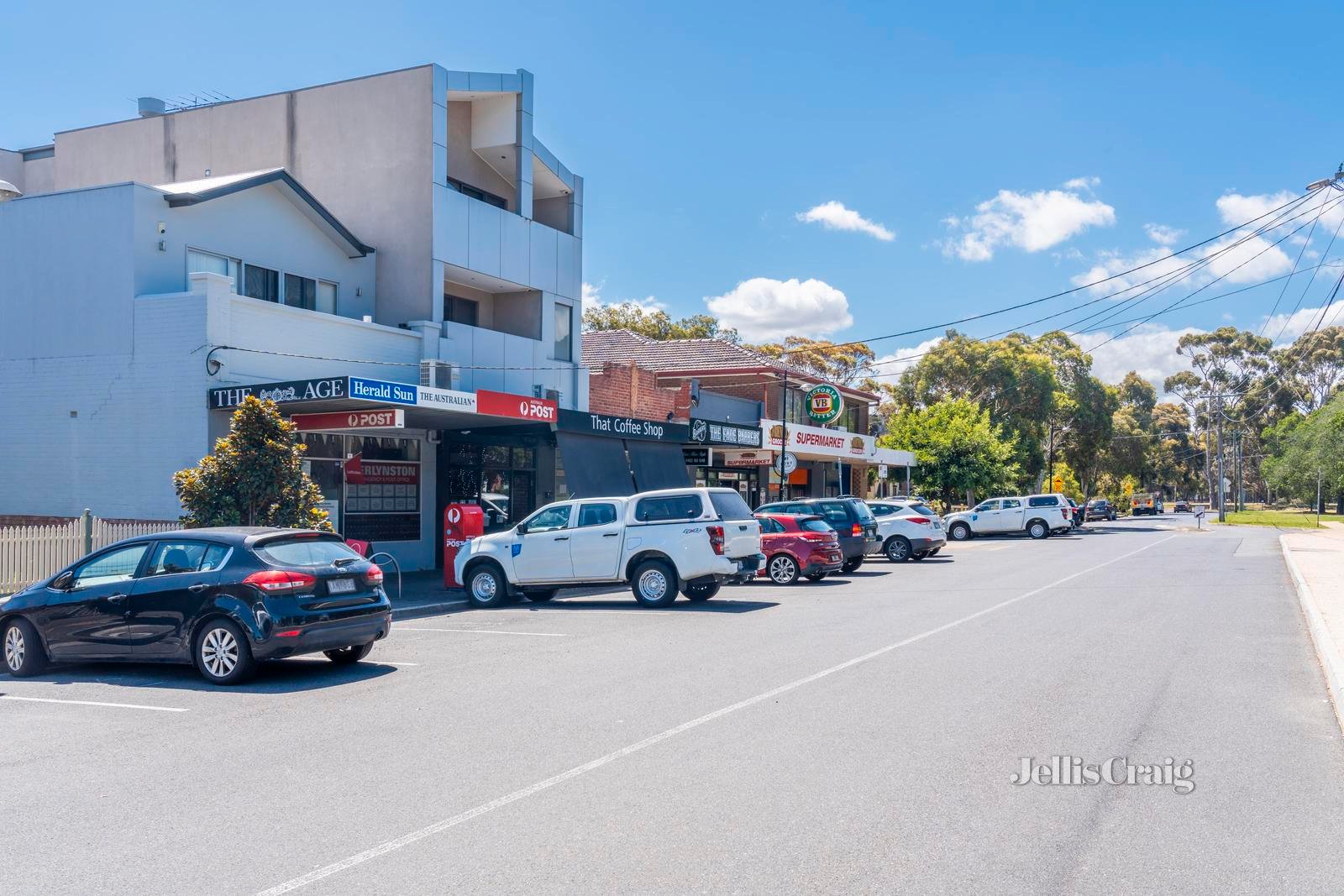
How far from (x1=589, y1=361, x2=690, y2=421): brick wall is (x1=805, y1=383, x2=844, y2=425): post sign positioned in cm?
679

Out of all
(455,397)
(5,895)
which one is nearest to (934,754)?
(5,895)

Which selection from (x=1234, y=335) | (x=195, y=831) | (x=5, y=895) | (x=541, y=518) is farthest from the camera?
(x=1234, y=335)

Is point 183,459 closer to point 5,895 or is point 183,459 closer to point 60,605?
point 60,605

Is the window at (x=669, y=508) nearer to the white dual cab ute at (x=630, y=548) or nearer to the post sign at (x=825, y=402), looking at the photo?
the white dual cab ute at (x=630, y=548)

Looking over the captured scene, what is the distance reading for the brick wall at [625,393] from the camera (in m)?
32.1

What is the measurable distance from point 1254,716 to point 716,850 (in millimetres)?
5592

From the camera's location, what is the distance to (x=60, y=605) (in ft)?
36.4

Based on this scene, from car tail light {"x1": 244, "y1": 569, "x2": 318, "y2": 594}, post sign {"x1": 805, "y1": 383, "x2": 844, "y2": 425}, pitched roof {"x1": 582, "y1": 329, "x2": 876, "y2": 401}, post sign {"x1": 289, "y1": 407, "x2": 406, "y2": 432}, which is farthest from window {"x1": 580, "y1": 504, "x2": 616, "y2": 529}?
post sign {"x1": 805, "y1": 383, "x2": 844, "y2": 425}

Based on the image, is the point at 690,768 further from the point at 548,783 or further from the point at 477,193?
the point at 477,193

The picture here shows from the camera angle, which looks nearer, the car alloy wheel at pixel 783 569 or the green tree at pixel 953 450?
the car alloy wheel at pixel 783 569

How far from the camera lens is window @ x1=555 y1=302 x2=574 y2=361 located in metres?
27.5

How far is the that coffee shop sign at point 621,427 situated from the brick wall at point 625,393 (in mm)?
4855

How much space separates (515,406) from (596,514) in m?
4.31

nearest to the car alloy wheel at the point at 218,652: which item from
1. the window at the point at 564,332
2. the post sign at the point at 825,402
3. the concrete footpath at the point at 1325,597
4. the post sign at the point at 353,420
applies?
the post sign at the point at 353,420
